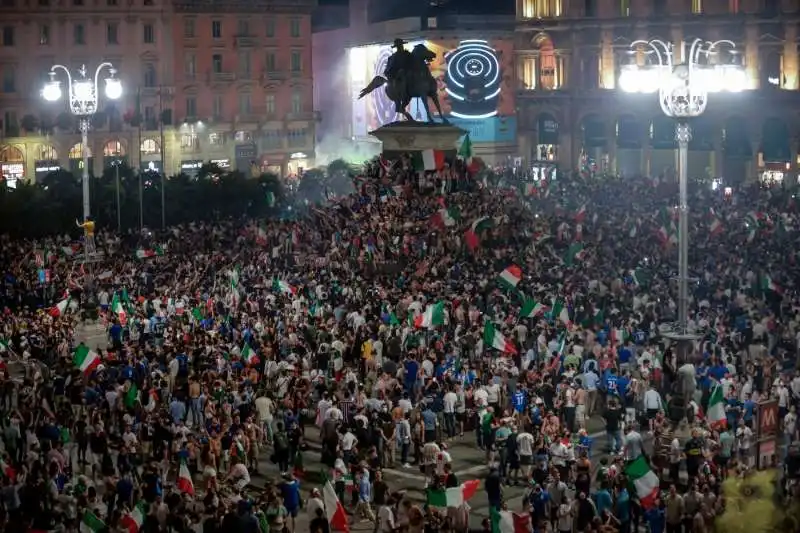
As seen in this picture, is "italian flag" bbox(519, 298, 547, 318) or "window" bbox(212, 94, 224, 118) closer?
"italian flag" bbox(519, 298, 547, 318)

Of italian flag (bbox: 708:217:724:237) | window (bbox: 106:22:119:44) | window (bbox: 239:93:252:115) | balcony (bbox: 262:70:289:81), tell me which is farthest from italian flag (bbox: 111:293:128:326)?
balcony (bbox: 262:70:289:81)

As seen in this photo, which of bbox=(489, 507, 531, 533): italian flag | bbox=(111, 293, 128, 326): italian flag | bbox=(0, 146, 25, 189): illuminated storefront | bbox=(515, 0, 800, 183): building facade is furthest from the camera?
bbox=(0, 146, 25, 189): illuminated storefront

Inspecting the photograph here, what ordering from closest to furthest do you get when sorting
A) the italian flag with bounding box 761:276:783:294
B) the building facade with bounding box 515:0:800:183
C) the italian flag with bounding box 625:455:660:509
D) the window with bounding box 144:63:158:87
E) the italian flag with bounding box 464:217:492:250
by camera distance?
the italian flag with bounding box 625:455:660:509 → the italian flag with bounding box 761:276:783:294 → the italian flag with bounding box 464:217:492:250 → the building facade with bounding box 515:0:800:183 → the window with bounding box 144:63:158:87

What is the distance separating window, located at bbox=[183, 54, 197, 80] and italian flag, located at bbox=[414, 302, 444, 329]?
6207cm

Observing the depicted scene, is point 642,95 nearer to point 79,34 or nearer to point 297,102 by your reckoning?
point 297,102

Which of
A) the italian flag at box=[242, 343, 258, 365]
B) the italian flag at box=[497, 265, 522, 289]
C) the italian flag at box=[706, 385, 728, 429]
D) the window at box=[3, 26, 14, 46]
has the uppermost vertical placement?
the window at box=[3, 26, 14, 46]

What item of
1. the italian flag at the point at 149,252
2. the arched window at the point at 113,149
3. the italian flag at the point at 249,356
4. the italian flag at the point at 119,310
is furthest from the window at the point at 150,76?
the italian flag at the point at 249,356

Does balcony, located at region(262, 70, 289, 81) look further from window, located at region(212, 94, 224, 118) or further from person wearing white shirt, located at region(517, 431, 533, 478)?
person wearing white shirt, located at region(517, 431, 533, 478)

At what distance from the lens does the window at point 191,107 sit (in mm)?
94500

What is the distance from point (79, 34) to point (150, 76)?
5.09 metres

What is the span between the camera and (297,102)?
325 ft

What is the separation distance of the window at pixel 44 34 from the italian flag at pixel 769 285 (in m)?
61.1

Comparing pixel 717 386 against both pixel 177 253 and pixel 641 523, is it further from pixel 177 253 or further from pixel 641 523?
pixel 177 253

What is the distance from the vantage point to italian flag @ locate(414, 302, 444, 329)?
34688mm
